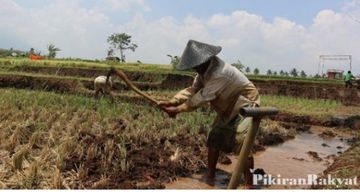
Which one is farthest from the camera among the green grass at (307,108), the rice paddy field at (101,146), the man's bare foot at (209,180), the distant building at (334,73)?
the distant building at (334,73)

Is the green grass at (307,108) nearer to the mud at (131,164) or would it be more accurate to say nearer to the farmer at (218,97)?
the mud at (131,164)

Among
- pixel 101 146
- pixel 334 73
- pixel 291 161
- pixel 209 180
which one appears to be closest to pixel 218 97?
pixel 209 180

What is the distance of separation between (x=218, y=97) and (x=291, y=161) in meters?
2.04

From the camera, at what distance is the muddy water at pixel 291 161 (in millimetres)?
3953

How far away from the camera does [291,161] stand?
16.6 ft

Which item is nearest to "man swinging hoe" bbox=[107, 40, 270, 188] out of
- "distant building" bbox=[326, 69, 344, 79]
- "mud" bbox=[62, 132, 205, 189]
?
"mud" bbox=[62, 132, 205, 189]

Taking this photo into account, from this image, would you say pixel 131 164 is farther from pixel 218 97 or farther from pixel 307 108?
pixel 307 108

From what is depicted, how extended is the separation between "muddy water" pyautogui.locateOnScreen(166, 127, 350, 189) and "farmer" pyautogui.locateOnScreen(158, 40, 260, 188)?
0.24 metres

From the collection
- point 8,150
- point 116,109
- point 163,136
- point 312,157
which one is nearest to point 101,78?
point 116,109

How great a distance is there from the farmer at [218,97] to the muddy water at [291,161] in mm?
243

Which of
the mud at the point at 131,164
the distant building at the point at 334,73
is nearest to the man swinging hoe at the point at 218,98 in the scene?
the mud at the point at 131,164

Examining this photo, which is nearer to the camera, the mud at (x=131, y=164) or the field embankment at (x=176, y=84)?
the mud at (x=131, y=164)

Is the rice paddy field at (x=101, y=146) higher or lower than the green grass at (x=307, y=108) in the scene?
higher

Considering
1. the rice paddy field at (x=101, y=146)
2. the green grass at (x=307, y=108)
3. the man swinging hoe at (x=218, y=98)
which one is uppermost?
the man swinging hoe at (x=218, y=98)
